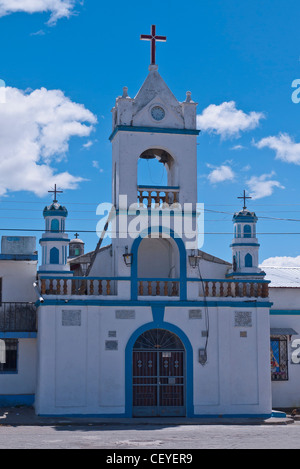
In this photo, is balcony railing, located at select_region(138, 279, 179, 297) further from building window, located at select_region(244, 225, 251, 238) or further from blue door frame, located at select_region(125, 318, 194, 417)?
building window, located at select_region(244, 225, 251, 238)

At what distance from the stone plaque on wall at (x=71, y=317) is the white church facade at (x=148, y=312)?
3cm

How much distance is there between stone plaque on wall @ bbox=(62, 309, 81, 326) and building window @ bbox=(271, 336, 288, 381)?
303 inches

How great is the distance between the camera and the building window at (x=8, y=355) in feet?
78.4

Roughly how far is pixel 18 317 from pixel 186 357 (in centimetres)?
587

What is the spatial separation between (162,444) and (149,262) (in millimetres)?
9358

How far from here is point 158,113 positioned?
23.3 metres

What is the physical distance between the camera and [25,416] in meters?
21.2

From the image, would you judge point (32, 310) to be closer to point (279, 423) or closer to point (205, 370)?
point (205, 370)

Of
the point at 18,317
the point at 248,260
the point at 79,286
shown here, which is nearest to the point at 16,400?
A: the point at 18,317

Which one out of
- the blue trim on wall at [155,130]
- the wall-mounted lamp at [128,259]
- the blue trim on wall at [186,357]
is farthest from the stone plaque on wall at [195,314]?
the blue trim on wall at [155,130]

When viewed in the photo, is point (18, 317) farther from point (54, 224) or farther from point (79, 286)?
point (54, 224)

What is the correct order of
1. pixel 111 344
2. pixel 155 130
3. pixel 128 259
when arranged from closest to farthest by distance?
pixel 111 344 < pixel 128 259 < pixel 155 130

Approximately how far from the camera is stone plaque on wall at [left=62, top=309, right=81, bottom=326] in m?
21.7

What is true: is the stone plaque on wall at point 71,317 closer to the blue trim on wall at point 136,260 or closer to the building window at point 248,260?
the blue trim on wall at point 136,260
